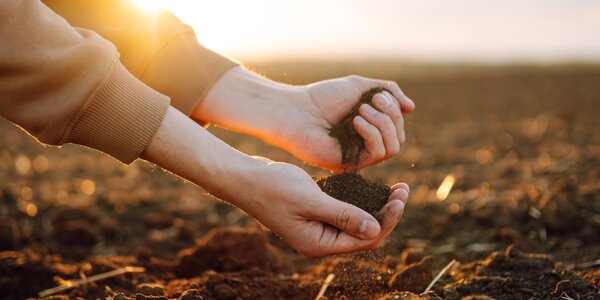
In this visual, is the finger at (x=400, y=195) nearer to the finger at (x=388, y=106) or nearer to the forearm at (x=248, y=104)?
the finger at (x=388, y=106)

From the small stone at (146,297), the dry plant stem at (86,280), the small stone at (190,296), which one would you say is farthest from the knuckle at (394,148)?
the dry plant stem at (86,280)

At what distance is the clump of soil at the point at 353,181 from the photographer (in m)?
2.15

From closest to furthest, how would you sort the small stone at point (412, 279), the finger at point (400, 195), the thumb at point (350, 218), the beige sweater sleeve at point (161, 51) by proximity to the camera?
the thumb at point (350, 218) → the finger at point (400, 195) → the small stone at point (412, 279) → the beige sweater sleeve at point (161, 51)

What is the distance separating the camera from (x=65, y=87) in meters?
1.83

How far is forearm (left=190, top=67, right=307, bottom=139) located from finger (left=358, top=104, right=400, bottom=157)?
389 mm

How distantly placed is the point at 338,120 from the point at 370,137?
32cm

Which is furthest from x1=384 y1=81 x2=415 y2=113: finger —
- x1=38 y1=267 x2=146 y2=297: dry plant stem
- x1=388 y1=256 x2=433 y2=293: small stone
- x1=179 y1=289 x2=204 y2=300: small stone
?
x1=38 y1=267 x2=146 y2=297: dry plant stem

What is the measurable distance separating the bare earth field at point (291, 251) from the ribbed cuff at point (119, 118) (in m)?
0.53

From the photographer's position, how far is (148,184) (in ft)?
16.2

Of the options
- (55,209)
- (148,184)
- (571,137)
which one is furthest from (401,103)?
(571,137)

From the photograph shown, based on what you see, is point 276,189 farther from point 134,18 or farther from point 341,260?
point 134,18

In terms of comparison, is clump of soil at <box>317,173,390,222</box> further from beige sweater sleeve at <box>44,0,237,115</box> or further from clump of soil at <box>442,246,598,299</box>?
beige sweater sleeve at <box>44,0,237,115</box>

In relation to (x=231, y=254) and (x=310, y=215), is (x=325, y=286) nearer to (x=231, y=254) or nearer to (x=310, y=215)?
(x=310, y=215)

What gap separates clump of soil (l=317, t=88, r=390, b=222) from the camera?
2148 mm
